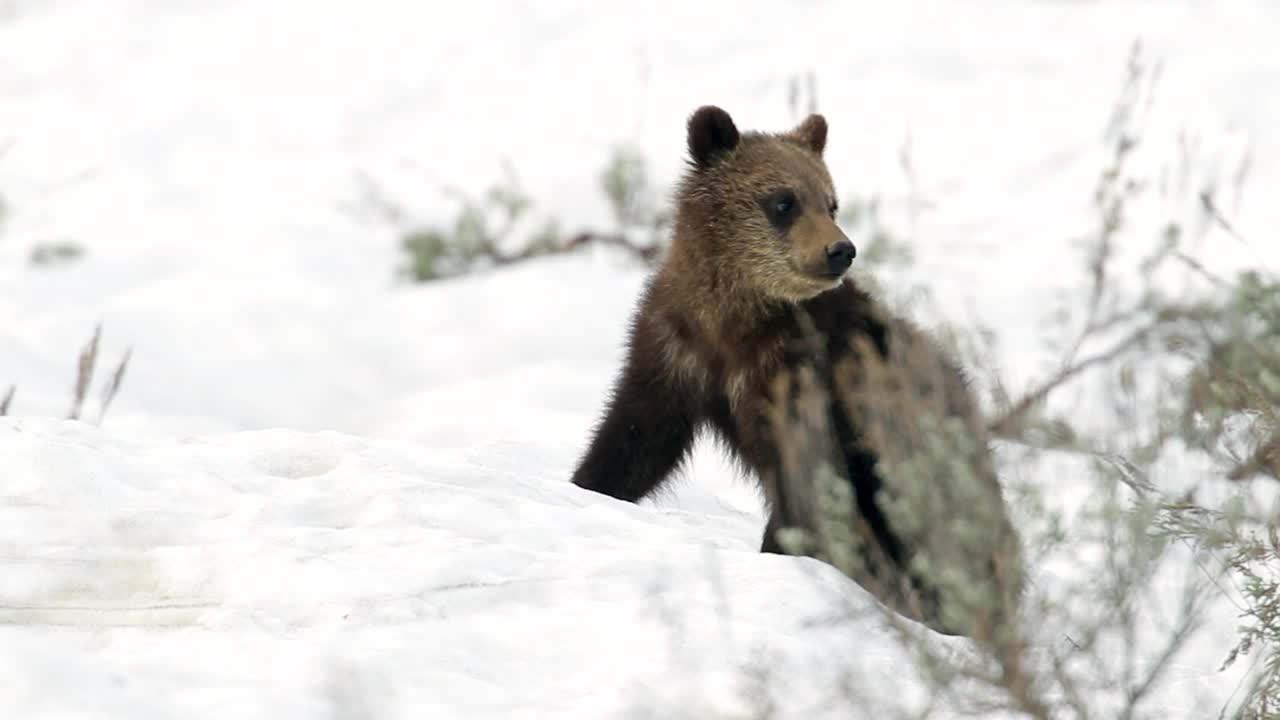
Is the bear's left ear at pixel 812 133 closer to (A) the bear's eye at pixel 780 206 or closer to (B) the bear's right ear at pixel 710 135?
(B) the bear's right ear at pixel 710 135

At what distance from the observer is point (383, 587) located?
11.4 feet

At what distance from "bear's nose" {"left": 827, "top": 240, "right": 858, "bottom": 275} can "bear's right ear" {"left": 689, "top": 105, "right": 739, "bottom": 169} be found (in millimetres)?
736

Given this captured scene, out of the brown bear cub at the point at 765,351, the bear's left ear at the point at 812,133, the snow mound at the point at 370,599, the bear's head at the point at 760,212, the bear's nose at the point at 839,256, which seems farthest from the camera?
the bear's left ear at the point at 812,133

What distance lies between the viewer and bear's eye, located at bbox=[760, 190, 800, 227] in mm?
4945

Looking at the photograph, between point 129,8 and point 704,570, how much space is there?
11317 millimetres

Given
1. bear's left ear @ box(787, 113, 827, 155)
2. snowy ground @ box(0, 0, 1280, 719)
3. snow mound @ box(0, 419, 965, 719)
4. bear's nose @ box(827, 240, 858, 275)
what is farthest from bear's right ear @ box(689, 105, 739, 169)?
snow mound @ box(0, 419, 965, 719)

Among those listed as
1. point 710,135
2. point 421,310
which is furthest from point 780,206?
point 421,310

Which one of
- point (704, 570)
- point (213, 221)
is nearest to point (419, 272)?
point (213, 221)

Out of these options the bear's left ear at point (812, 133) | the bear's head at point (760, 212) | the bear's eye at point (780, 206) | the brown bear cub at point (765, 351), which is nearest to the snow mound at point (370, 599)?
the brown bear cub at point (765, 351)

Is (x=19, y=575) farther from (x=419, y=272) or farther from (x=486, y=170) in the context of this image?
(x=486, y=170)

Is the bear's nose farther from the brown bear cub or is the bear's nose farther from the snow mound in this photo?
the snow mound

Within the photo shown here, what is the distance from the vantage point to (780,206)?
16.3 feet

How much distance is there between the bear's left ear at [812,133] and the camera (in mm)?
5418

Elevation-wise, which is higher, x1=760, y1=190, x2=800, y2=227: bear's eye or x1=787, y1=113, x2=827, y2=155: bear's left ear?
x1=787, y1=113, x2=827, y2=155: bear's left ear
